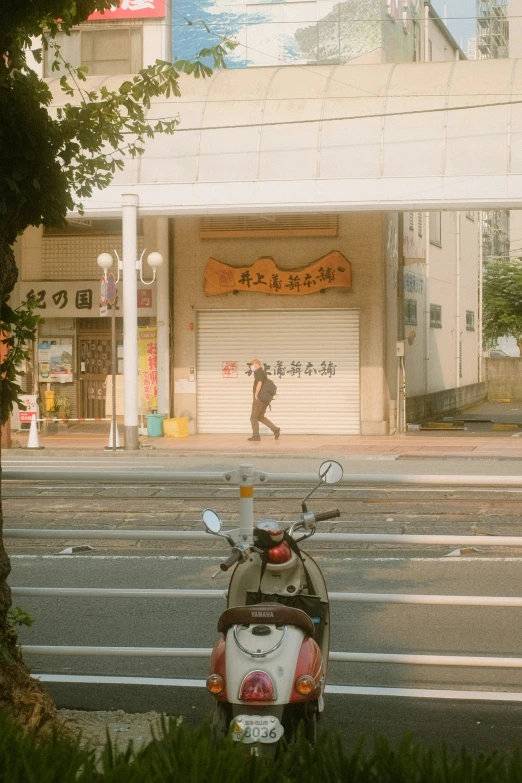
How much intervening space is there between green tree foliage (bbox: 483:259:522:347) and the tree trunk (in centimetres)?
4803

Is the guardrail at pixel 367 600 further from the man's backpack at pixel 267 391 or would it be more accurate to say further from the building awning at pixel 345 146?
the man's backpack at pixel 267 391

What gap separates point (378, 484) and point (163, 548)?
17.0 ft

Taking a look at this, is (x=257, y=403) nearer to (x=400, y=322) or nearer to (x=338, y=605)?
(x=400, y=322)

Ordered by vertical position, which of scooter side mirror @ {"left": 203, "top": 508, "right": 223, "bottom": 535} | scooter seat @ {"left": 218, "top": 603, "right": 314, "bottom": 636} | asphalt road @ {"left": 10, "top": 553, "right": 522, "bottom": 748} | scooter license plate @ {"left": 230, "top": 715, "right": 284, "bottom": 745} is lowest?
asphalt road @ {"left": 10, "top": 553, "right": 522, "bottom": 748}

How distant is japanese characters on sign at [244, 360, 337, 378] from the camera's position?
26047 mm

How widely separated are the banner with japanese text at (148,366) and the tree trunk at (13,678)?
2228 centimetres

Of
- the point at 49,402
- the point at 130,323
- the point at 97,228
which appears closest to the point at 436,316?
the point at 97,228

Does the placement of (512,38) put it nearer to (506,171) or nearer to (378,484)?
(506,171)

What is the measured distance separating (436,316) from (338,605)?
27.9m

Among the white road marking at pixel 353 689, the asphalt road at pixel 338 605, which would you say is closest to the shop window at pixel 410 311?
the asphalt road at pixel 338 605

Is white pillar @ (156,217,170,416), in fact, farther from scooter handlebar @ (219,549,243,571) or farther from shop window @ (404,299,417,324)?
scooter handlebar @ (219,549,243,571)

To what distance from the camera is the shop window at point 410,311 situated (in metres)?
29.5

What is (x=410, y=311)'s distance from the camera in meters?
30.2

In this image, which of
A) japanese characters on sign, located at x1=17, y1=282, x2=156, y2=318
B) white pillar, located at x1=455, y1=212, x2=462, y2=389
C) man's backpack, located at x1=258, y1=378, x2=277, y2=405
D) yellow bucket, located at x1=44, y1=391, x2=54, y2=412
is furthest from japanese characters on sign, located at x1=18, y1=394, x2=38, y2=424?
white pillar, located at x1=455, y1=212, x2=462, y2=389
